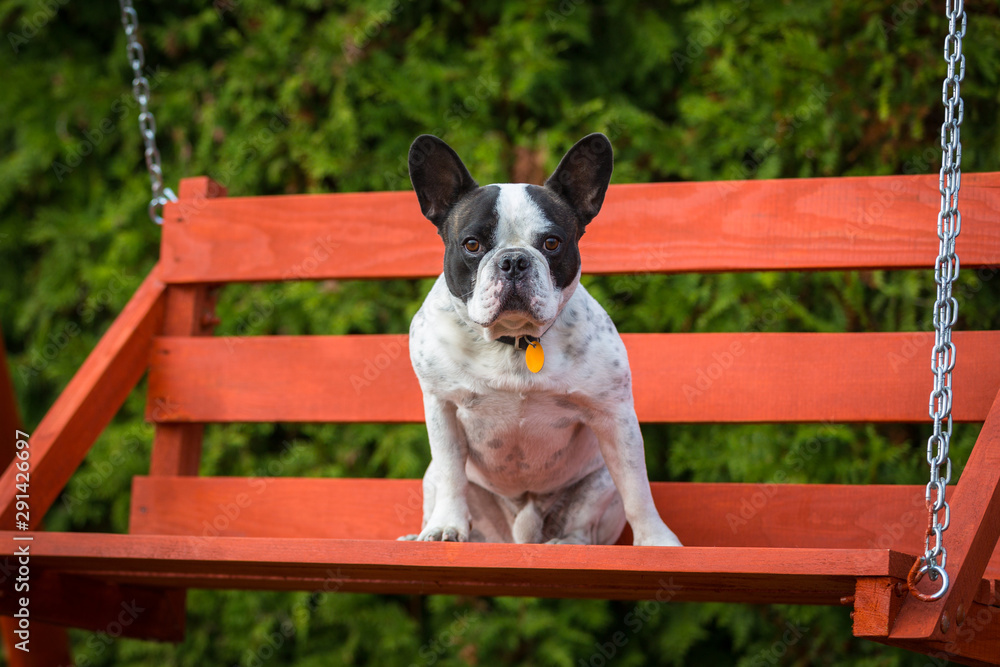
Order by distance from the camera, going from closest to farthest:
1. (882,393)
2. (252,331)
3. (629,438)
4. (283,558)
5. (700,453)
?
1. (283,558)
2. (629,438)
3. (882,393)
4. (700,453)
5. (252,331)

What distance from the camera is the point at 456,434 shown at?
1.95 meters

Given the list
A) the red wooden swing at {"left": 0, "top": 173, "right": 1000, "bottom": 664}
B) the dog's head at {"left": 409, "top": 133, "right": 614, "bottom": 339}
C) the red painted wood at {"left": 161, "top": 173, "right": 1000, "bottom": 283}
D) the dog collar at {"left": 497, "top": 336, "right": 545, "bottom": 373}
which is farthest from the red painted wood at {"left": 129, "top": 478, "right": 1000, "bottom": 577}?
the dog's head at {"left": 409, "top": 133, "right": 614, "bottom": 339}

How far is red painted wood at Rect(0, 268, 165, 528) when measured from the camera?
7.38 ft

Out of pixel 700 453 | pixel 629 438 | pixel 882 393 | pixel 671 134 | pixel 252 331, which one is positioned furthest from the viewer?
pixel 252 331

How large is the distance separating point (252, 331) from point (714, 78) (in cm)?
180

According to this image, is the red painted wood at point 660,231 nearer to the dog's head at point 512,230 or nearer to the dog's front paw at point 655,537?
the dog's head at point 512,230

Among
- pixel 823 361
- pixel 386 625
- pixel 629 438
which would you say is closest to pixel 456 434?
pixel 629 438

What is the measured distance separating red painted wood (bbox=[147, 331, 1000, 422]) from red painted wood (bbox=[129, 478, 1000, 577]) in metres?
0.17

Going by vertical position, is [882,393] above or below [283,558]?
above

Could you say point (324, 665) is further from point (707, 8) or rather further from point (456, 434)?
point (707, 8)

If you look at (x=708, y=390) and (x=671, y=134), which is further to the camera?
(x=671, y=134)

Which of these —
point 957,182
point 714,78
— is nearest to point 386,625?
point 714,78

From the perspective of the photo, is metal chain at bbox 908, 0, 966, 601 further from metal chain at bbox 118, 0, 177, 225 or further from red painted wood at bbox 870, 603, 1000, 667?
metal chain at bbox 118, 0, 177, 225

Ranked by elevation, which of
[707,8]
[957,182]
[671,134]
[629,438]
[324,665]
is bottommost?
[324,665]
